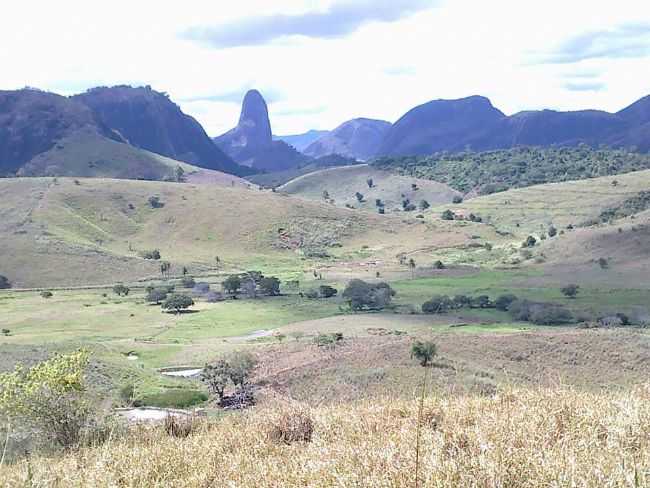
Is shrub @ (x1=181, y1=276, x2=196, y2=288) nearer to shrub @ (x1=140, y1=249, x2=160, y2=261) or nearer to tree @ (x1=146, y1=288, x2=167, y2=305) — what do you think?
tree @ (x1=146, y1=288, x2=167, y2=305)

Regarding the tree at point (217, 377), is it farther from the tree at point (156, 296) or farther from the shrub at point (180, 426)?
the tree at point (156, 296)

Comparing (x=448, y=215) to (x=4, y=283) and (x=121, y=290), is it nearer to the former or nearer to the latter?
(x=121, y=290)

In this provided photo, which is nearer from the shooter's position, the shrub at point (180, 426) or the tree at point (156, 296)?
the shrub at point (180, 426)

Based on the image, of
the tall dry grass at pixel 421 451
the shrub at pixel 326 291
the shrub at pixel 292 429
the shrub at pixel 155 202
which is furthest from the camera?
the shrub at pixel 155 202

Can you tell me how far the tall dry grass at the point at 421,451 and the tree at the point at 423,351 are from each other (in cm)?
2512

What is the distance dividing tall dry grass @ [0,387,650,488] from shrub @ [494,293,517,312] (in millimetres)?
63540

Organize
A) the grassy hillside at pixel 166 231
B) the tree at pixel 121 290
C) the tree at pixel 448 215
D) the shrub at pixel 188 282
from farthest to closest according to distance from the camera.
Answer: the tree at pixel 448 215 → the grassy hillside at pixel 166 231 → the shrub at pixel 188 282 → the tree at pixel 121 290

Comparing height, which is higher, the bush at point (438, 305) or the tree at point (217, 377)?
the tree at point (217, 377)

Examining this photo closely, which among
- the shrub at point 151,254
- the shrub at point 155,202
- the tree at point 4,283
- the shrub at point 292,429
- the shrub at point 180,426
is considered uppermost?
the shrub at point 155,202

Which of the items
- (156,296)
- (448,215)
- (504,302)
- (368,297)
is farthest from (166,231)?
(504,302)

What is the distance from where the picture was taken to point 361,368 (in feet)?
121

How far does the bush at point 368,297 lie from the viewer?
75.8 meters

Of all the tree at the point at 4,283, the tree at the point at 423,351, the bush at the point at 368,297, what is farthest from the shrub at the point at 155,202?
the tree at the point at 423,351

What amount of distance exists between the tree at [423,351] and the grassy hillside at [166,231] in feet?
234
